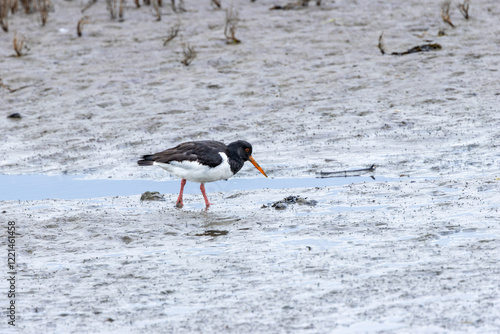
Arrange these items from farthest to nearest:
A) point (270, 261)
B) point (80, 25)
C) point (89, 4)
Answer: point (89, 4), point (80, 25), point (270, 261)

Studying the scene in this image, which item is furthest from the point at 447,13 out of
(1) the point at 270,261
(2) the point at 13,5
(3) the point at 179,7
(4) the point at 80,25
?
(2) the point at 13,5

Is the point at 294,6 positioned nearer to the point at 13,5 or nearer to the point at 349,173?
the point at 13,5

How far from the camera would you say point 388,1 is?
17.7 meters

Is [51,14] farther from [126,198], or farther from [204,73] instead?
[126,198]

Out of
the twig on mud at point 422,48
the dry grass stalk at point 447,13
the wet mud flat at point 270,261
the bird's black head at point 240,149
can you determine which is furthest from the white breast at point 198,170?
the dry grass stalk at point 447,13

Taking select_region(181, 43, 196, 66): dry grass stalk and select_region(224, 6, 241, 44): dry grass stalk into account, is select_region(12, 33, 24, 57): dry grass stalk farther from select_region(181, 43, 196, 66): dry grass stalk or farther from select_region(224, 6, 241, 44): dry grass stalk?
select_region(224, 6, 241, 44): dry grass stalk

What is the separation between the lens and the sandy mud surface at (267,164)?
18.5 ft

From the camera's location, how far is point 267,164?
10.4 m

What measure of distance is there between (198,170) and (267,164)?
5.33 ft

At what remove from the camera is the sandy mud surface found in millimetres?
5645

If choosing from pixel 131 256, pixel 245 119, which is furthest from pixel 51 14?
pixel 131 256

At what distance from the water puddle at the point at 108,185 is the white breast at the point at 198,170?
707 millimetres

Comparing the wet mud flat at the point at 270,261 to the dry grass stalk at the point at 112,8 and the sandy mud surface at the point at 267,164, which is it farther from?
the dry grass stalk at the point at 112,8

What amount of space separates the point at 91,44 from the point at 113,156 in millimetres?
5994
